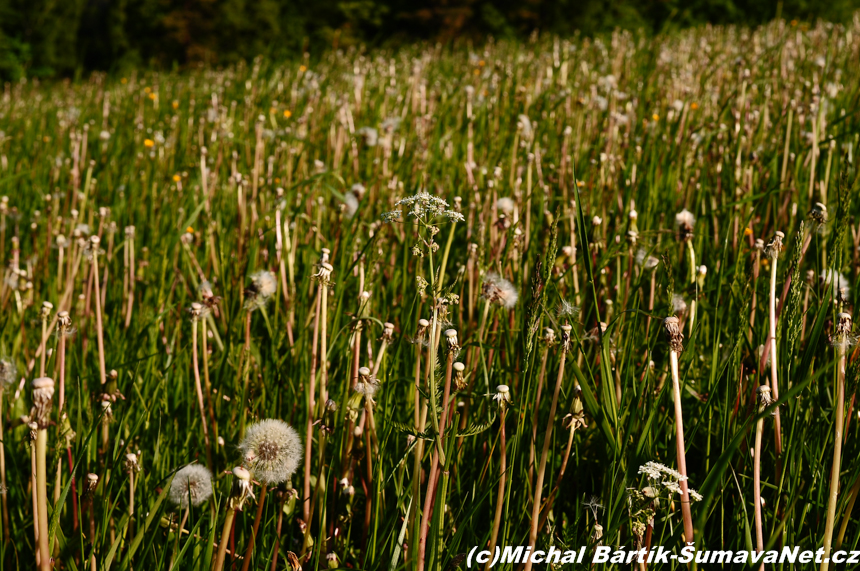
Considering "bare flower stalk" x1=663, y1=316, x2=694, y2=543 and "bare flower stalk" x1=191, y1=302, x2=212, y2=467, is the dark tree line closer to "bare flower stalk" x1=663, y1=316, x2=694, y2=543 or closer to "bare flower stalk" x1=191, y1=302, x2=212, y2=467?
"bare flower stalk" x1=191, y1=302, x2=212, y2=467

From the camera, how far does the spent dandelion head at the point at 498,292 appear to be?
1333mm

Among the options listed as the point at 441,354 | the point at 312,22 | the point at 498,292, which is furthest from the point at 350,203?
the point at 312,22

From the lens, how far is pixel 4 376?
48.8 inches

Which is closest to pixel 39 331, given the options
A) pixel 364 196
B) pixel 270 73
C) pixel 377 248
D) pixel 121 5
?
pixel 377 248

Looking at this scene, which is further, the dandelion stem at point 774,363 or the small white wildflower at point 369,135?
the small white wildflower at point 369,135

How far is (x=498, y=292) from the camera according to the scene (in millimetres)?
1343

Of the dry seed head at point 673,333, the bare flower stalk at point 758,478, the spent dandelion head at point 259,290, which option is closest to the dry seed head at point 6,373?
the spent dandelion head at point 259,290

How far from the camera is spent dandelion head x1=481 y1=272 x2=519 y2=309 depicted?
1333 mm

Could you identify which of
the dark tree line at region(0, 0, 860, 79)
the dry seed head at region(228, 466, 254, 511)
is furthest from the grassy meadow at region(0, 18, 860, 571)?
the dark tree line at region(0, 0, 860, 79)

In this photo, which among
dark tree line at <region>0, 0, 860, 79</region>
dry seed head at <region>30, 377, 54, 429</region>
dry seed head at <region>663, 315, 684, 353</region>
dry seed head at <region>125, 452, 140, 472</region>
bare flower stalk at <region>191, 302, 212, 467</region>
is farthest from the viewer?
dark tree line at <region>0, 0, 860, 79</region>

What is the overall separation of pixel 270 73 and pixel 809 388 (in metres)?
6.09

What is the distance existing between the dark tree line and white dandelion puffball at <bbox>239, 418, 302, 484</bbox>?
30.4 ft

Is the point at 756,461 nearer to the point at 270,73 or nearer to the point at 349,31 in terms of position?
the point at 270,73

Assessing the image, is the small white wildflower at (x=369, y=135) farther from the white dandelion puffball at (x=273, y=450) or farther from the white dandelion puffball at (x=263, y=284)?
the white dandelion puffball at (x=273, y=450)
